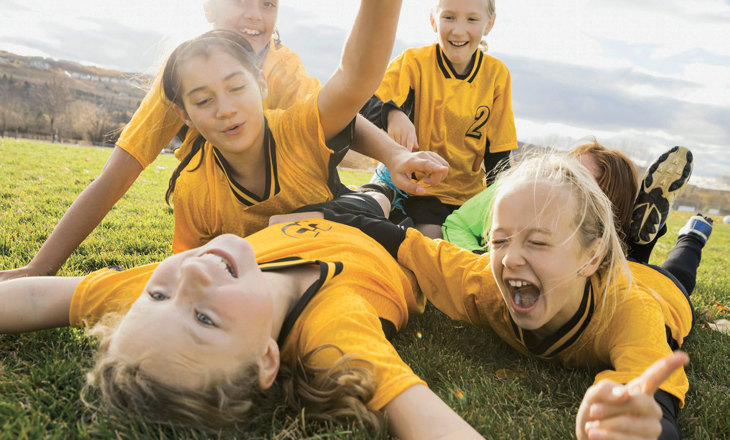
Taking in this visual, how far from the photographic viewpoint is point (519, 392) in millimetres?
2066

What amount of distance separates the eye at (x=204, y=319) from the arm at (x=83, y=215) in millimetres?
1469

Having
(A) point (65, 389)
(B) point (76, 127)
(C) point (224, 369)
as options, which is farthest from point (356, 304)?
(B) point (76, 127)

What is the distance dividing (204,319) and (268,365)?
0.28 metres

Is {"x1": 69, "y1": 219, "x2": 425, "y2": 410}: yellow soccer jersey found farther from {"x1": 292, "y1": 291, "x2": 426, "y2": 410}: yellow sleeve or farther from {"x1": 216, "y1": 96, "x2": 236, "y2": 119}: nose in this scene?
{"x1": 216, "y1": 96, "x2": 236, "y2": 119}: nose

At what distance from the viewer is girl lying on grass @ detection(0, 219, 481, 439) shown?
60.5 inches

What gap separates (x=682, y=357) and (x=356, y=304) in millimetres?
1058

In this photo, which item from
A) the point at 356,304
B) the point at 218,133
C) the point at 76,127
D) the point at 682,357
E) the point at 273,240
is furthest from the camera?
the point at 76,127

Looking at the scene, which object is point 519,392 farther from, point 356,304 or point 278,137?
point 278,137

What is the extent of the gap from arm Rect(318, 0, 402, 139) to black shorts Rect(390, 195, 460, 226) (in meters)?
1.62

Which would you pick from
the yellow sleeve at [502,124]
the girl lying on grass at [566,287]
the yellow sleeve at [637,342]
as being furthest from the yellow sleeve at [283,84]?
the yellow sleeve at [637,342]

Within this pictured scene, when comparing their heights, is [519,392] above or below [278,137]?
below

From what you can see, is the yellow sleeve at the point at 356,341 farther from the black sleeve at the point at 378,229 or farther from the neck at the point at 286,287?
the black sleeve at the point at 378,229

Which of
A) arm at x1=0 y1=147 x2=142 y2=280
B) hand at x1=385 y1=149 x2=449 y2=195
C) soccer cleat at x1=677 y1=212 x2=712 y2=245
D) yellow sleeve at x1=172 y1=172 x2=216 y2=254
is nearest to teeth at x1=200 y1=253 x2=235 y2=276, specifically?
hand at x1=385 y1=149 x2=449 y2=195

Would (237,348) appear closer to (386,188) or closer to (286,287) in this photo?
(286,287)
